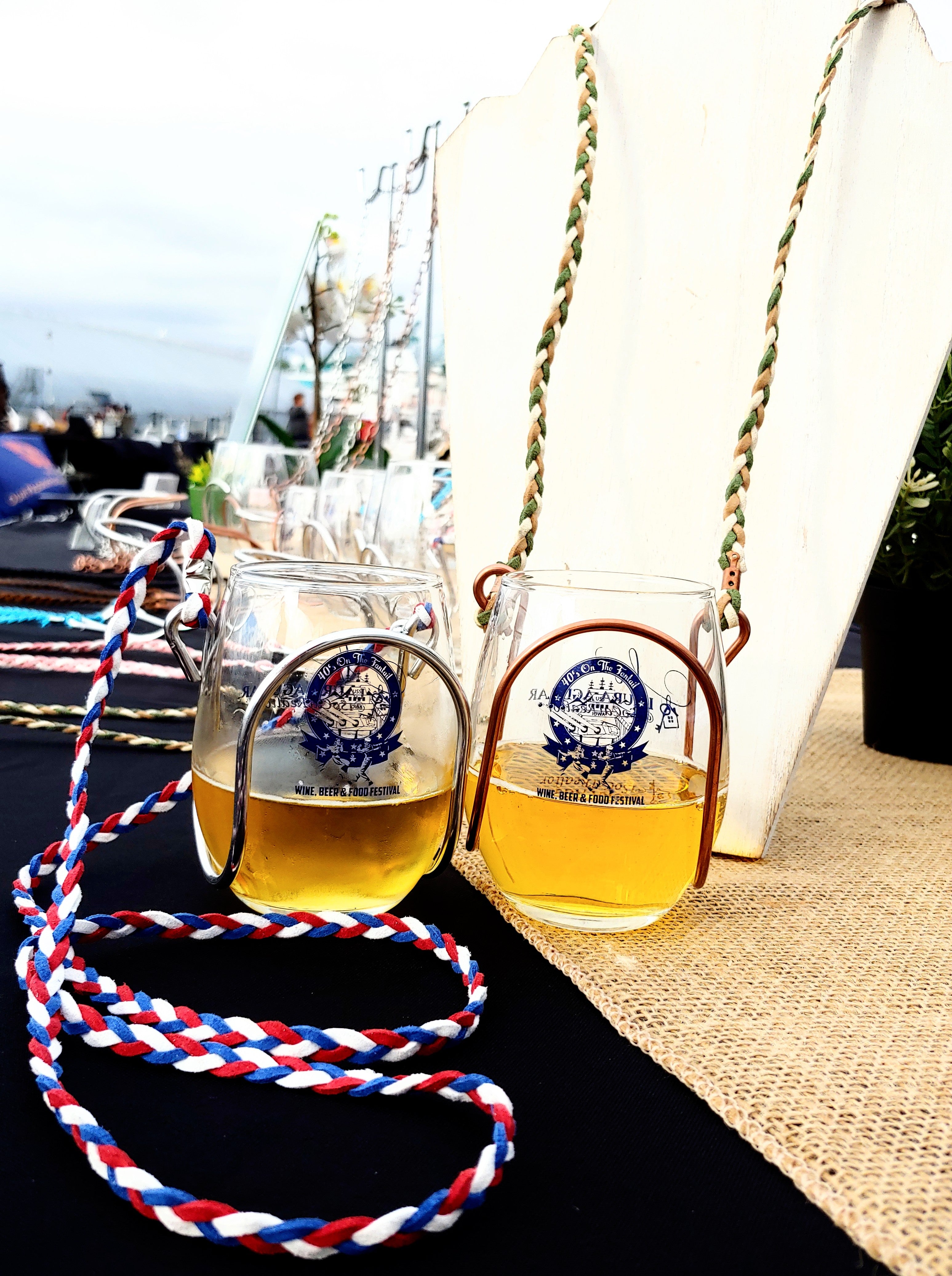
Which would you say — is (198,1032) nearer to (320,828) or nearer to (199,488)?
(320,828)

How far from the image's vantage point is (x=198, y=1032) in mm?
298

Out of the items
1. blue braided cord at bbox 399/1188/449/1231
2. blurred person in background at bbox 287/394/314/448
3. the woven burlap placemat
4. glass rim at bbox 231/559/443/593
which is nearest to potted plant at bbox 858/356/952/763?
the woven burlap placemat

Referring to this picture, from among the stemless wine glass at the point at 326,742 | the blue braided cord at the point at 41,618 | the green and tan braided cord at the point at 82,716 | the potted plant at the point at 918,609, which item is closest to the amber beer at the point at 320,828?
the stemless wine glass at the point at 326,742

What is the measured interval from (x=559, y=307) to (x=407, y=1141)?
1.21 feet

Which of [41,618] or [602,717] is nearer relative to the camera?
[602,717]

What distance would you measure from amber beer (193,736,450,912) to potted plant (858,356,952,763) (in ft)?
1.35

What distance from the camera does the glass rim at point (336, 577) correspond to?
38 centimetres

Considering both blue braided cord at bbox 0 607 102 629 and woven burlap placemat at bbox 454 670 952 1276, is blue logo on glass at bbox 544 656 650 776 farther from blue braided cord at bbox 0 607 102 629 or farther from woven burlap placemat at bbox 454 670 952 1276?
blue braided cord at bbox 0 607 102 629

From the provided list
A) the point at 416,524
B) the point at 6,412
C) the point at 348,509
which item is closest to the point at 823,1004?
the point at 416,524

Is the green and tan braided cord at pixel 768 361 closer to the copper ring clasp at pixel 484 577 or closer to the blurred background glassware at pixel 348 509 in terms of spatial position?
the copper ring clasp at pixel 484 577

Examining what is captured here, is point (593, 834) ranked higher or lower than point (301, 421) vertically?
lower

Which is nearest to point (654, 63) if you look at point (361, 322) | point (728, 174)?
point (728, 174)

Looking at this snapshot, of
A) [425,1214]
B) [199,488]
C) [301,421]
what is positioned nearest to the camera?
[425,1214]

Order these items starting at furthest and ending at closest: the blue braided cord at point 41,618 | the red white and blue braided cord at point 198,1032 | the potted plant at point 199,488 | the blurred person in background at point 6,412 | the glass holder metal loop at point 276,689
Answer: the blurred person in background at point 6,412
the potted plant at point 199,488
the blue braided cord at point 41,618
the glass holder metal loop at point 276,689
the red white and blue braided cord at point 198,1032
